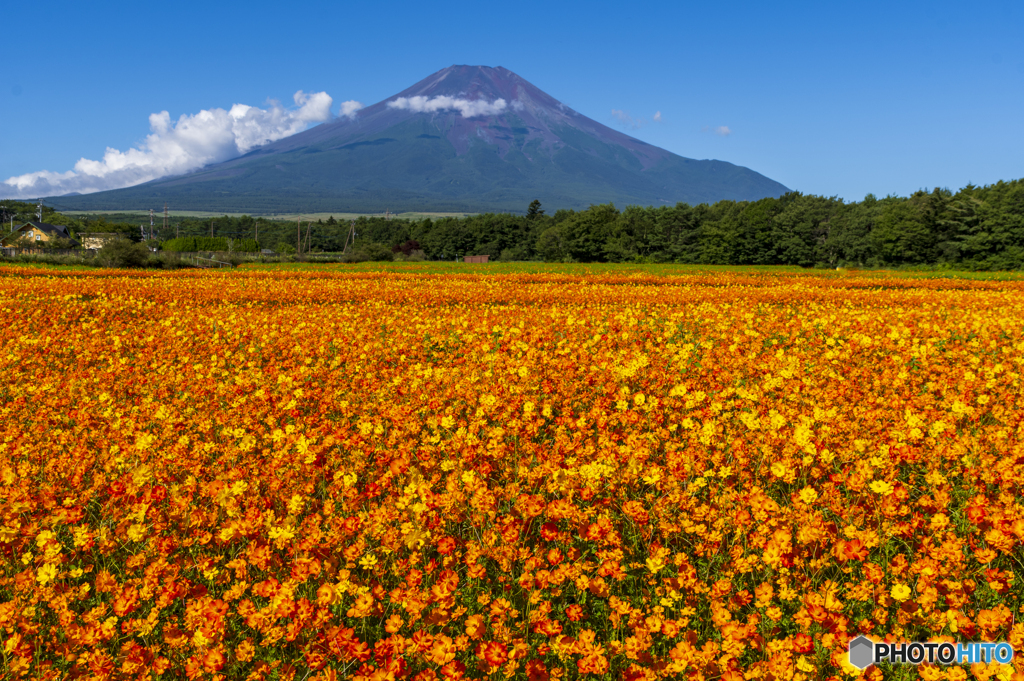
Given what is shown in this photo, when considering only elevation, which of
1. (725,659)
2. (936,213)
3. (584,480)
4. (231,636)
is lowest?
(231,636)

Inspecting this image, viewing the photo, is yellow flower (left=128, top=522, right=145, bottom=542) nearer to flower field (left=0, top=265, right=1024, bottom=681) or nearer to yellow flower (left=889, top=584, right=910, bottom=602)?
flower field (left=0, top=265, right=1024, bottom=681)

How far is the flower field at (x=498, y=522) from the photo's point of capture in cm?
251

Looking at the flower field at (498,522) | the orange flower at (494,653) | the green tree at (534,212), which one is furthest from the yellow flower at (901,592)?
the green tree at (534,212)

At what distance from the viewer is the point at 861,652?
8.45 ft

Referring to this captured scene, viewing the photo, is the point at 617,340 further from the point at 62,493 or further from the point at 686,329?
the point at 62,493

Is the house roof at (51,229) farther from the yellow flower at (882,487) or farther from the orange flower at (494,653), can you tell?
the yellow flower at (882,487)

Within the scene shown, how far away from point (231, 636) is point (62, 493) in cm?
180

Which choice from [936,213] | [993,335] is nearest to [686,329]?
[993,335]

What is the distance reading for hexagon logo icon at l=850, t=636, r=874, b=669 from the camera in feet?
8.27

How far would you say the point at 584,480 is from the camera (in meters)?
3.70

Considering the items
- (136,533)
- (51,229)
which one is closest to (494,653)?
(136,533)

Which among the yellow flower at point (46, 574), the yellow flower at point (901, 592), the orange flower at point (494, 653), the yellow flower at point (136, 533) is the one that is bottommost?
the orange flower at point (494, 653)

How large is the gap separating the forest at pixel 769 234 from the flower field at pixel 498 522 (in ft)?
209

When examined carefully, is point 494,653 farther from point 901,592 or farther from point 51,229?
point 51,229
